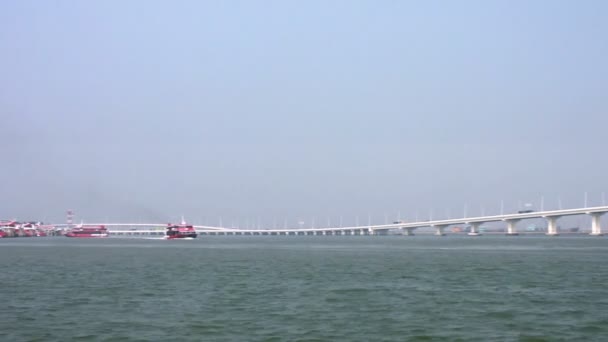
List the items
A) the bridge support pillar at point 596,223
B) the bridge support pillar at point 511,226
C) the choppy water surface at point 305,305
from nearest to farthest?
the choppy water surface at point 305,305
the bridge support pillar at point 596,223
the bridge support pillar at point 511,226

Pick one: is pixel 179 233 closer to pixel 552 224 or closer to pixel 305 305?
pixel 552 224

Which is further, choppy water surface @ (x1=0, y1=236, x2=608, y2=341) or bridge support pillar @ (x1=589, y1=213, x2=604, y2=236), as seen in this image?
bridge support pillar @ (x1=589, y1=213, x2=604, y2=236)

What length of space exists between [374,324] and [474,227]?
480 ft

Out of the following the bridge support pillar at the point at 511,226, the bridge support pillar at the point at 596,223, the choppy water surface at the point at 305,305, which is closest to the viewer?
the choppy water surface at the point at 305,305

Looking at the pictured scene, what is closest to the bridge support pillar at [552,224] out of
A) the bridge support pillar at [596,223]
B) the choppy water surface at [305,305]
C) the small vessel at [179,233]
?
the bridge support pillar at [596,223]

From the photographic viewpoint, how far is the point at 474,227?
6511 inches

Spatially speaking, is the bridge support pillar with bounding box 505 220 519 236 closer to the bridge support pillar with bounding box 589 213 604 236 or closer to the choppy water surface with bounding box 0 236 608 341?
the bridge support pillar with bounding box 589 213 604 236

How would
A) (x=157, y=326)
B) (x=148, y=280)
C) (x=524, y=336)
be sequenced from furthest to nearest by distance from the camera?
(x=148, y=280), (x=157, y=326), (x=524, y=336)

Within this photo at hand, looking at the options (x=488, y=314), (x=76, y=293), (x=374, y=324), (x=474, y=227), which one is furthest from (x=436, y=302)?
(x=474, y=227)

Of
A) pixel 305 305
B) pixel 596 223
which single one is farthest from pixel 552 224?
pixel 305 305

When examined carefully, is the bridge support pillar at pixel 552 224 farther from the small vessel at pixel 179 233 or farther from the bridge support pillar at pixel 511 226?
the small vessel at pixel 179 233

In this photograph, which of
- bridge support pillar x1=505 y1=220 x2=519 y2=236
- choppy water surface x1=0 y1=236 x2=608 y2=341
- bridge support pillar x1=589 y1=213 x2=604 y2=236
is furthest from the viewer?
bridge support pillar x1=505 y1=220 x2=519 y2=236

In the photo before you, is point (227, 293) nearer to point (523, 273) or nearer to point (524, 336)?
point (524, 336)

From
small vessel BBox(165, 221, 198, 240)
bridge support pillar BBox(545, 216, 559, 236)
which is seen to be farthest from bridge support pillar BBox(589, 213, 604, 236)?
small vessel BBox(165, 221, 198, 240)
